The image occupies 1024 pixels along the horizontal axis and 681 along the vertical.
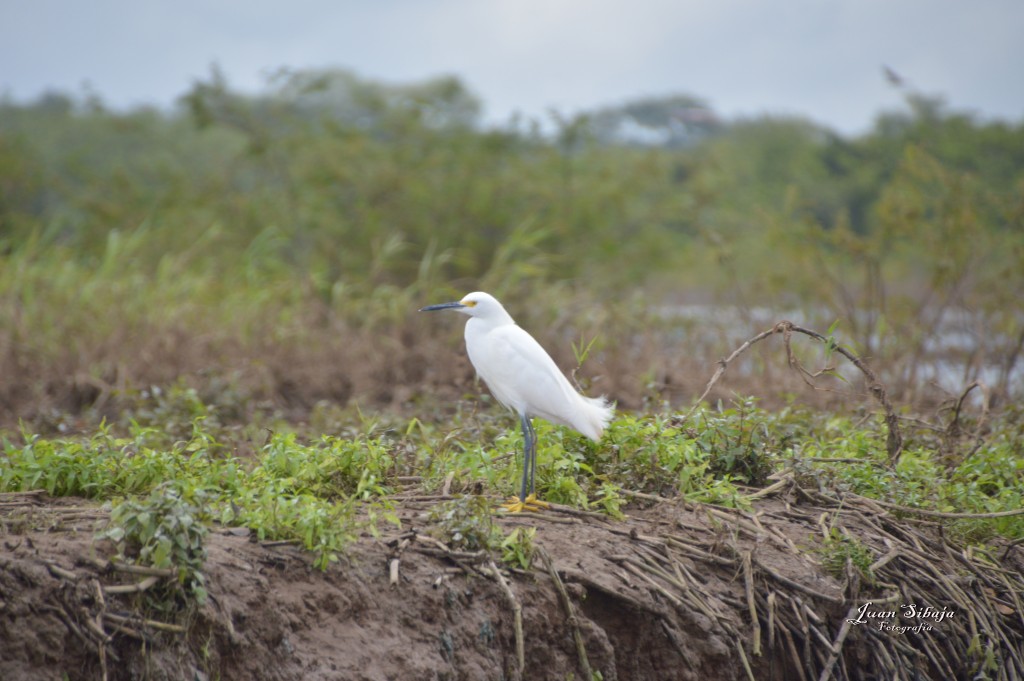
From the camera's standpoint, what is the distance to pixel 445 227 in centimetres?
1095

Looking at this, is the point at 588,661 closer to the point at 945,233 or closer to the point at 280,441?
the point at 280,441

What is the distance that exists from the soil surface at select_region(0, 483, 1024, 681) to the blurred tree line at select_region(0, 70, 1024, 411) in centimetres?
400

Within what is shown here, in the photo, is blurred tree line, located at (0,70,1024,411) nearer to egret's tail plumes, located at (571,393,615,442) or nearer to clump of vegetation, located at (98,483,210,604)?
egret's tail plumes, located at (571,393,615,442)

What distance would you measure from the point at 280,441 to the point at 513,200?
7.65 metres

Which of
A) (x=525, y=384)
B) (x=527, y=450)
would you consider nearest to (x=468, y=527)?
(x=527, y=450)

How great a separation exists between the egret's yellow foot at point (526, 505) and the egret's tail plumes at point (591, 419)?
35 cm

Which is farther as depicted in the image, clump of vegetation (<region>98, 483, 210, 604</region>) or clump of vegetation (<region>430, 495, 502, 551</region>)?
clump of vegetation (<region>430, 495, 502, 551</region>)

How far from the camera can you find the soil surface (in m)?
2.84

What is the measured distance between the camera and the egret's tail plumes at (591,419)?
4.11 meters

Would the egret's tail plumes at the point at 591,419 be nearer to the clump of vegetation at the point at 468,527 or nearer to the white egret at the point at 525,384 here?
the white egret at the point at 525,384

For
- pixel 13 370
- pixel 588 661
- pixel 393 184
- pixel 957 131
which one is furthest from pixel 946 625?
pixel 957 131

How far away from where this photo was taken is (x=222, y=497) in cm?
373
